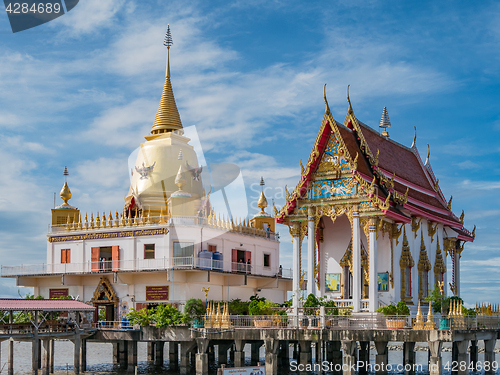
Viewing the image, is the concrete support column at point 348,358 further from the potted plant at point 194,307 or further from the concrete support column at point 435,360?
the potted plant at point 194,307

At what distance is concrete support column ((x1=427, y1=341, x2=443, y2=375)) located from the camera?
2758 centimetres

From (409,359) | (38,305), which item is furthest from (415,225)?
(38,305)

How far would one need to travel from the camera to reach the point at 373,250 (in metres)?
32.8

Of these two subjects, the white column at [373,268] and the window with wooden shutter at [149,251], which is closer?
the white column at [373,268]

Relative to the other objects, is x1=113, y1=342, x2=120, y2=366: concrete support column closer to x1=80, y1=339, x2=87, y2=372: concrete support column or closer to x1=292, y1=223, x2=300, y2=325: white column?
x1=80, y1=339, x2=87, y2=372: concrete support column

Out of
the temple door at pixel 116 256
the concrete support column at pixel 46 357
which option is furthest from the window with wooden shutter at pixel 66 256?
the concrete support column at pixel 46 357

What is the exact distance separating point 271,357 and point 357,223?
7.52m

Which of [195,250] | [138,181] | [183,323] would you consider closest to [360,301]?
[183,323]

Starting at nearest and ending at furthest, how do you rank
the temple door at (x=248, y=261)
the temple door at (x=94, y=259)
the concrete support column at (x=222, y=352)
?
the concrete support column at (x=222, y=352) < the temple door at (x=94, y=259) < the temple door at (x=248, y=261)

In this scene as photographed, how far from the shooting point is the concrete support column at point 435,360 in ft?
90.5

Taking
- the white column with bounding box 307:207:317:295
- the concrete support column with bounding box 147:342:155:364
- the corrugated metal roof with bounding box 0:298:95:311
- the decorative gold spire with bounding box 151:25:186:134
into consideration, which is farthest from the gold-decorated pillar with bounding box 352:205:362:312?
the decorative gold spire with bounding box 151:25:186:134

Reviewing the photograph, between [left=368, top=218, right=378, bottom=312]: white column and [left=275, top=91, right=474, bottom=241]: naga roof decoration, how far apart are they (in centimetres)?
89

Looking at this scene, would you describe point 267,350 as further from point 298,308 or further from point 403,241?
point 403,241

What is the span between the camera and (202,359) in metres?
34.2
